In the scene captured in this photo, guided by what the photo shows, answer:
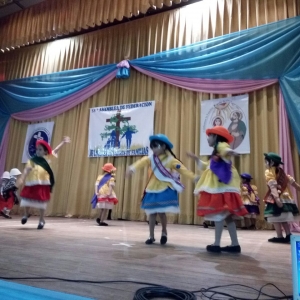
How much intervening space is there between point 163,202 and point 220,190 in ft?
1.69

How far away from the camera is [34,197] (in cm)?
343

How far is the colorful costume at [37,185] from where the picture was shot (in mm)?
3418

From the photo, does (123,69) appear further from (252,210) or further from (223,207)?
(223,207)

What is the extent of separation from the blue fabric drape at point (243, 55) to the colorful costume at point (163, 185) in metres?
2.56

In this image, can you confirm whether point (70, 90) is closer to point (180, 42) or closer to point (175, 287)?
point (180, 42)

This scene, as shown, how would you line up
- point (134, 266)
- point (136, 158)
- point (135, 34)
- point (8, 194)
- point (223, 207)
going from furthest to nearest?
point (135, 34) < point (136, 158) < point (8, 194) < point (223, 207) < point (134, 266)

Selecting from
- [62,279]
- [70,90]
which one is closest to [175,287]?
[62,279]

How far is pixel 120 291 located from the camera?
1.14 meters

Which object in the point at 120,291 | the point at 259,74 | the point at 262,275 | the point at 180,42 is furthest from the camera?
the point at 180,42

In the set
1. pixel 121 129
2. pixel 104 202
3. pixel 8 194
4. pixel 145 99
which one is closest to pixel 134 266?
pixel 104 202

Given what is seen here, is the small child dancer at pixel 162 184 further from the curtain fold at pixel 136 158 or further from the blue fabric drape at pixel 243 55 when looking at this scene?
the blue fabric drape at pixel 243 55

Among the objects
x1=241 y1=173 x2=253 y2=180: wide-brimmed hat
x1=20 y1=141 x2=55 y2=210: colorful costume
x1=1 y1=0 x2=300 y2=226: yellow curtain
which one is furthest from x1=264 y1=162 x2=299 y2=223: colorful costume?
x1=20 y1=141 x2=55 y2=210: colorful costume

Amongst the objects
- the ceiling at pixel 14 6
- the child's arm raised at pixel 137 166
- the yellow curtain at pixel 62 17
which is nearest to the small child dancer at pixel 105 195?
the child's arm raised at pixel 137 166

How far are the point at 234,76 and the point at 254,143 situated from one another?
1.07 metres
